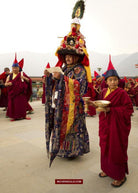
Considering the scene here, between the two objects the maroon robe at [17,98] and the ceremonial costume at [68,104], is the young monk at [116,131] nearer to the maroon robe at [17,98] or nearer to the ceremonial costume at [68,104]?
the ceremonial costume at [68,104]

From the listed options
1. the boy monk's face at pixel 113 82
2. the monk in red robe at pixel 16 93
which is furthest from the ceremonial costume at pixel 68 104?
the monk in red robe at pixel 16 93

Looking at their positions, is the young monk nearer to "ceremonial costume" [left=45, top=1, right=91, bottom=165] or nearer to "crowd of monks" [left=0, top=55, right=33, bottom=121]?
"ceremonial costume" [left=45, top=1, right=91, bottom=165]

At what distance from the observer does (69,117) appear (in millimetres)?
2486

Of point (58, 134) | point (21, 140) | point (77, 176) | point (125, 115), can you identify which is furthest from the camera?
point (21, 140)

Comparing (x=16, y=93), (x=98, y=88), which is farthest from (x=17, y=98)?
(x=98, y=88)

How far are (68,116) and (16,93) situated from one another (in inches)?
140

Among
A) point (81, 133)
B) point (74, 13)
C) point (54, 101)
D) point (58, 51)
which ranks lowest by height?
point (81, 133)

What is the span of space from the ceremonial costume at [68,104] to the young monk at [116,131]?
59cm

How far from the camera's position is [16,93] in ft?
18.3

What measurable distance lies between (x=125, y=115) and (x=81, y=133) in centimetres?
95

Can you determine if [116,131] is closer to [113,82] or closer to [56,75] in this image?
[113,82]

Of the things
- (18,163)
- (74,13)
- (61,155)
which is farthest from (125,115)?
(74,13)

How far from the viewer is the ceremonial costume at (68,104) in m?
2.41

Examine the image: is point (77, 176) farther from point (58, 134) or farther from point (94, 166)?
point (58, 134)
